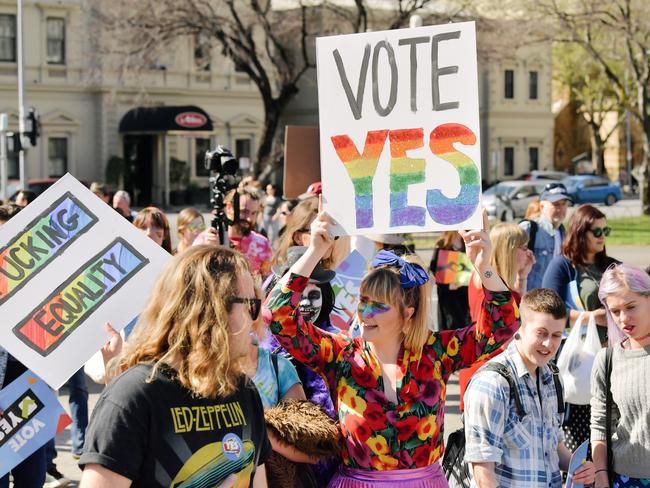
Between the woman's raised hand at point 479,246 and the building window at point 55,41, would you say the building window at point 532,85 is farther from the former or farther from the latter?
the woman's raised hand at point 479,246

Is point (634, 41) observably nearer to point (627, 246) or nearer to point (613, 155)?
point (627, 246)

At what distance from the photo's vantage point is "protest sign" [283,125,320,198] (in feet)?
27.6

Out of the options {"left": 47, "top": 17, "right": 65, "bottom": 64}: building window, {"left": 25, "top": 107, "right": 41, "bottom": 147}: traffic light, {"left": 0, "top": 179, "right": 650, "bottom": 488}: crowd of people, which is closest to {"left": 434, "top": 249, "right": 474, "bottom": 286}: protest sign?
{"left": 0, "top": 179, "right": 650, "bottom": 488}: crowd of people

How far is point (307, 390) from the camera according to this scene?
4.47m

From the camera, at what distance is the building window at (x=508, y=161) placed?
58844 mm

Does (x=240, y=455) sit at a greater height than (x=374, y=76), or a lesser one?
lesser

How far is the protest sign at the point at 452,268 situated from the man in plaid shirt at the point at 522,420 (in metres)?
5.05

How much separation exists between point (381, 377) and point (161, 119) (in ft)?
135

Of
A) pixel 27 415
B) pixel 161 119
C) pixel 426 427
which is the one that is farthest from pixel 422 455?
pixel 161 119

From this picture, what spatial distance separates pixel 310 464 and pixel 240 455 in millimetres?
1132

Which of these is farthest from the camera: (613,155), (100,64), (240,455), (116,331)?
(613,155)

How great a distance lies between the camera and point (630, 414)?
14.5 ft

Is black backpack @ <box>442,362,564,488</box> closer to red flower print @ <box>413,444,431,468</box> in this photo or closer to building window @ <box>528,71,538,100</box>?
red flower print @ <box>413,444,431,468</box>

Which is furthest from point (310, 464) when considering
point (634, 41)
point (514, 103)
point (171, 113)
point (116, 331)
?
point (514, 103)
